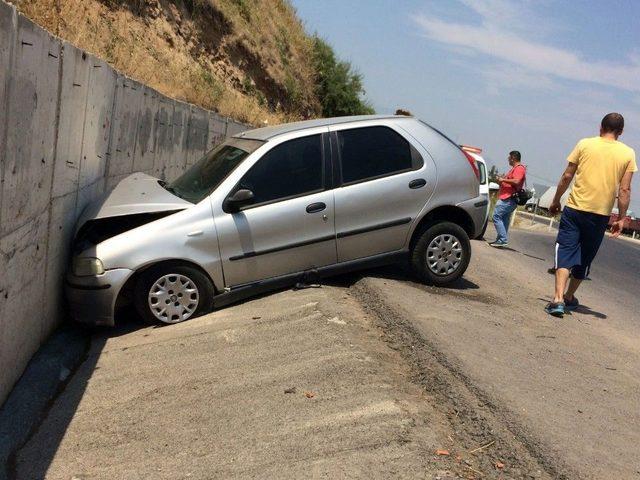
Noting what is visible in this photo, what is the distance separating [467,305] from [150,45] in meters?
17.2

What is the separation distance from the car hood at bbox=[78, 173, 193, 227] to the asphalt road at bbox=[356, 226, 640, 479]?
206 cm

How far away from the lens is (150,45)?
72.5 feet

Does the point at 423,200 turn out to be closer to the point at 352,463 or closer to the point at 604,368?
the point at 604,368

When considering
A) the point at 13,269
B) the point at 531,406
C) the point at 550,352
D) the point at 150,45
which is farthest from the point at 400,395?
Answer: the point at 150,45

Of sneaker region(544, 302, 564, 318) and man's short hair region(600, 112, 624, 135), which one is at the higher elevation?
man's short hair region(600, 112, 624, 135)

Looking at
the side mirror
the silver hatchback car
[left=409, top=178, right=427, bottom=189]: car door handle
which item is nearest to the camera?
the silver hatchback car

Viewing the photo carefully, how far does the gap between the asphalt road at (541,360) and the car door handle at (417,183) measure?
38.8 inches

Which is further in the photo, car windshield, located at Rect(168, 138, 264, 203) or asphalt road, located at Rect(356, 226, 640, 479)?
car windshield, located at Rect(168, 138, 264, 203)

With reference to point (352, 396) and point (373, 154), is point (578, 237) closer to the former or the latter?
point (373, 154)

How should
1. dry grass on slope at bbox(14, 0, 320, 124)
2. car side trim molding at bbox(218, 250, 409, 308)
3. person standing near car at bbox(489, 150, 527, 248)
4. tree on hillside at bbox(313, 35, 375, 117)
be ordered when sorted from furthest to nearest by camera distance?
tree on hillside at bbox(313, 35, 375, 117), dry grass on slope at bbox(14, 0, 320, 124), person standing near car at bbox(489, 150, 527, 248), car side trim molding at bbox(218, 250, 409, 308)

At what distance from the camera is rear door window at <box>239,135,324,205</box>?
24.0 ft

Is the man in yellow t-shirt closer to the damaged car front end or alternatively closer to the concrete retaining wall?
the damaged car front end

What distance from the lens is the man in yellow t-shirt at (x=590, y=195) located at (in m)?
7.54

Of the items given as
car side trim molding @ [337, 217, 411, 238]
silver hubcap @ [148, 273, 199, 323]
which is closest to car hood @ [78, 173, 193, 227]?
silver hubcap @ [148, 273, 199, 323]
